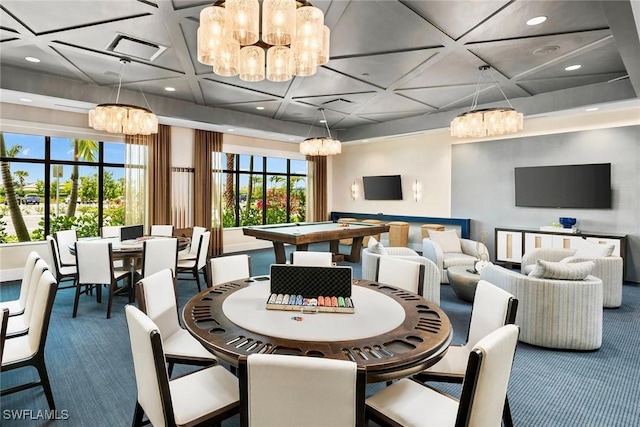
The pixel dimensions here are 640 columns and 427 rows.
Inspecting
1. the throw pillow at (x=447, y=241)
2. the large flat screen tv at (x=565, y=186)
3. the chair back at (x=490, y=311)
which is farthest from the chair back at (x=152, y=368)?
the large flat screen tv at (x=565, y=186)

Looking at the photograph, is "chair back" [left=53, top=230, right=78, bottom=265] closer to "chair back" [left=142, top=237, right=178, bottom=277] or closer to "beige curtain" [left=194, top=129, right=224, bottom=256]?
"chair back" [left=142, top=237, right=178, bottom=277]

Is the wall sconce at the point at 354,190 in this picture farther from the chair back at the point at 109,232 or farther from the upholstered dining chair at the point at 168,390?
the upholstered dining chair at the point at 168,390

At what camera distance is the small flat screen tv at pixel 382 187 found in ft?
29.5

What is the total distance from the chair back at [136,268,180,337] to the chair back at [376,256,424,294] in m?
1.71

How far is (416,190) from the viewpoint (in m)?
8.70

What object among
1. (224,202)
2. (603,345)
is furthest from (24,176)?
(603,345)

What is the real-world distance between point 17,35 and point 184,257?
3280 millimetres

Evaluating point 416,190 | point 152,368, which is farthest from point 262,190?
point 152,368

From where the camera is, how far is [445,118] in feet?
23.1

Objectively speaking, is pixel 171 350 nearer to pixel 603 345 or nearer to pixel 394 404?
pixel 394 404

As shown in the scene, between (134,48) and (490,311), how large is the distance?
446 centimetres

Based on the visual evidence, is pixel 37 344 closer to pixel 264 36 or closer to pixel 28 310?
pixel 28 310

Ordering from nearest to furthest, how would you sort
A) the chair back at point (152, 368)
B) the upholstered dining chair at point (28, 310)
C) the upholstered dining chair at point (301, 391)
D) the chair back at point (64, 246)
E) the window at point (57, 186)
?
1. the upholstered dining chair at point (301, 391)
2. the chair back at point (152, 368)
3. the upholstered dining chair at point (28, 310)
4. the chair back at point (64, 246)
5. the window at point (57, 186)

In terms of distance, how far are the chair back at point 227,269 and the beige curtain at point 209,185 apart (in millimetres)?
4884
